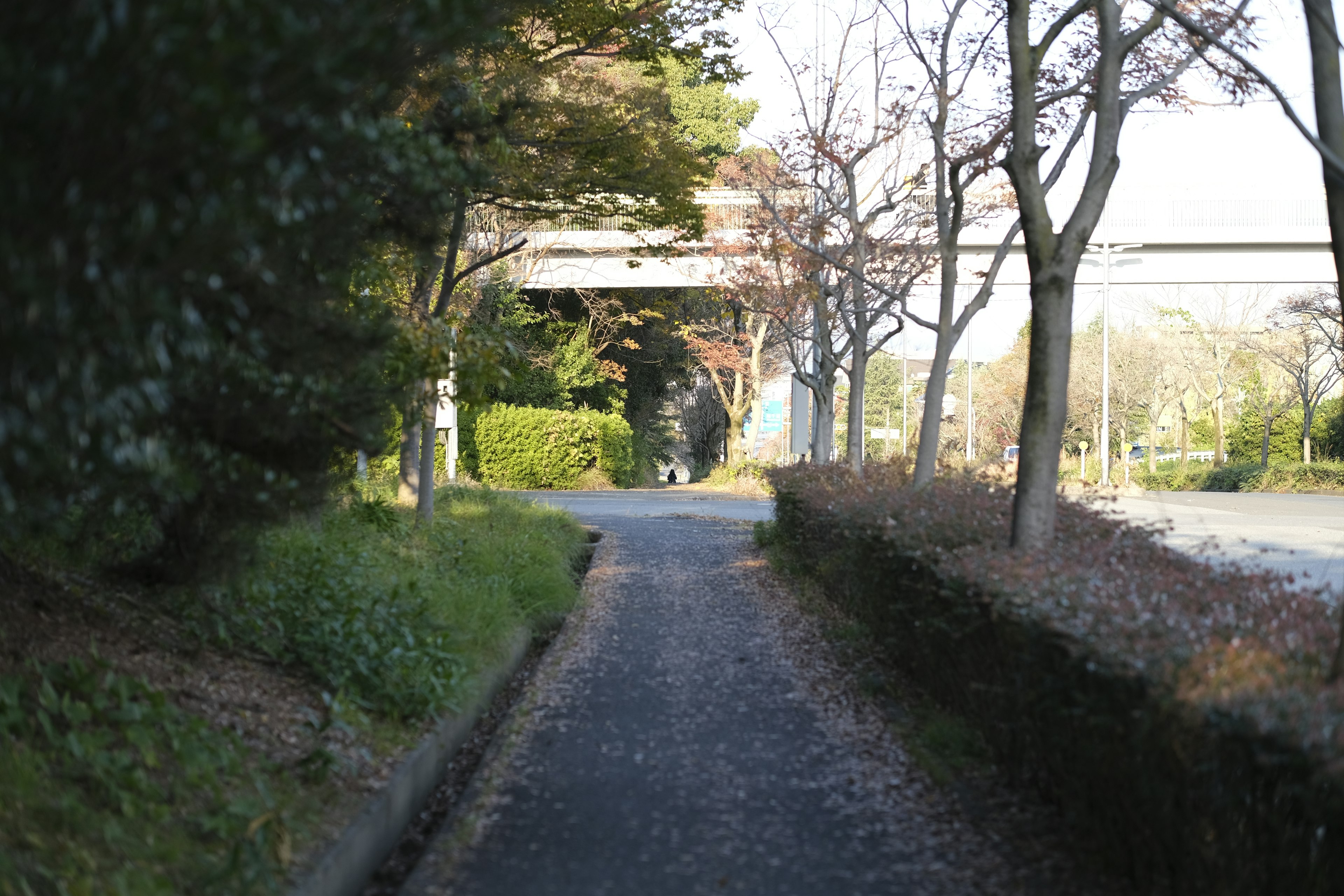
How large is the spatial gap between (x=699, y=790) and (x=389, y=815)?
1.22 m

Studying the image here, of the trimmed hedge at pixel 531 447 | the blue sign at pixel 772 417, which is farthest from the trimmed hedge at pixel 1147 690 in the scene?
the blue sign at pixel 772 417

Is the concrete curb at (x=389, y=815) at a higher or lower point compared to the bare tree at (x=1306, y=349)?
lower

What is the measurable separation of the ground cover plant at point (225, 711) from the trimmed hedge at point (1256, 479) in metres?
30.5

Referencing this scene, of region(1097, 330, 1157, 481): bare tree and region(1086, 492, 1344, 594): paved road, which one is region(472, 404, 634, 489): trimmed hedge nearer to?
region(1086, 492, 1344, 594): paved road

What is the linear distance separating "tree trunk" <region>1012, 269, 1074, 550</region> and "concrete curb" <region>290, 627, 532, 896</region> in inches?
114

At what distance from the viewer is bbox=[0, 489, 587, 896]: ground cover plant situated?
3.27 meters

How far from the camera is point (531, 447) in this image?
2859 centimetres

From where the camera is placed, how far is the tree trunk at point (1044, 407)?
573 cm

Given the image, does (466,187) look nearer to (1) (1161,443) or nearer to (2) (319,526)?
(2) (319,526)

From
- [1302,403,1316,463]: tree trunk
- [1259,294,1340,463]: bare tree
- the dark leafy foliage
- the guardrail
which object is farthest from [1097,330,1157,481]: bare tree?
the dark leafy foliage

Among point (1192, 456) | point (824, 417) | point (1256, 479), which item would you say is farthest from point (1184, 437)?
point (824, 417)

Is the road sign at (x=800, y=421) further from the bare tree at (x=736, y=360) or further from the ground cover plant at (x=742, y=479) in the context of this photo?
the bare tree at (x=736, y=360)

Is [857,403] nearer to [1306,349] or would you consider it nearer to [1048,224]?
[1048,224]

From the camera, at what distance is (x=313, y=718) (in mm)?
4836
